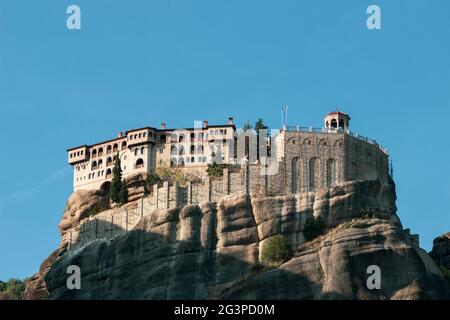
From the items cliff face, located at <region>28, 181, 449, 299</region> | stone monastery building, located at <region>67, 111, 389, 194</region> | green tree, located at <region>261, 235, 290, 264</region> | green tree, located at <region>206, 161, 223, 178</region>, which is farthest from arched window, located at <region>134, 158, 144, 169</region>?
green tree, located at <region>261, 235, 290, 264</region>

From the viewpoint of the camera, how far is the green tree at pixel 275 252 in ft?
437

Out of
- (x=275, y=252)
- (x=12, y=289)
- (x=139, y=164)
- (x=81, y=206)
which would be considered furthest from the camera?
(x=12, y=289)

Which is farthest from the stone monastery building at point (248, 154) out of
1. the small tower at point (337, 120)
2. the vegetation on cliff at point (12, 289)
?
the vegetation on cliff at point (12, 289)

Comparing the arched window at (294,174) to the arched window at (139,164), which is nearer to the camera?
the arched window at (294,174)

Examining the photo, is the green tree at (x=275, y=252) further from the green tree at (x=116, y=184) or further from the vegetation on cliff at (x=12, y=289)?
the vegetation on cliff at (x=12, y=289)

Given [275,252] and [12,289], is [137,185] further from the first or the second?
[12,289]

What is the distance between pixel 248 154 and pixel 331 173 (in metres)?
10.3

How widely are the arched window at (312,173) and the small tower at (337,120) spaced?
6933 millimetres

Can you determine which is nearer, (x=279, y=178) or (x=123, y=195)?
(x=279, y=178)

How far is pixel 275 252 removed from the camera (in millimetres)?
133000

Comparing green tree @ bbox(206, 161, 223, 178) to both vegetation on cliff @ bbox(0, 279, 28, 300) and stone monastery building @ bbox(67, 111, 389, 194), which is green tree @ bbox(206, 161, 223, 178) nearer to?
stone monastery building @ bbox(67, 111, 389, 194)

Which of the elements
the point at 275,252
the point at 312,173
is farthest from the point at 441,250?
the point at 275,252
